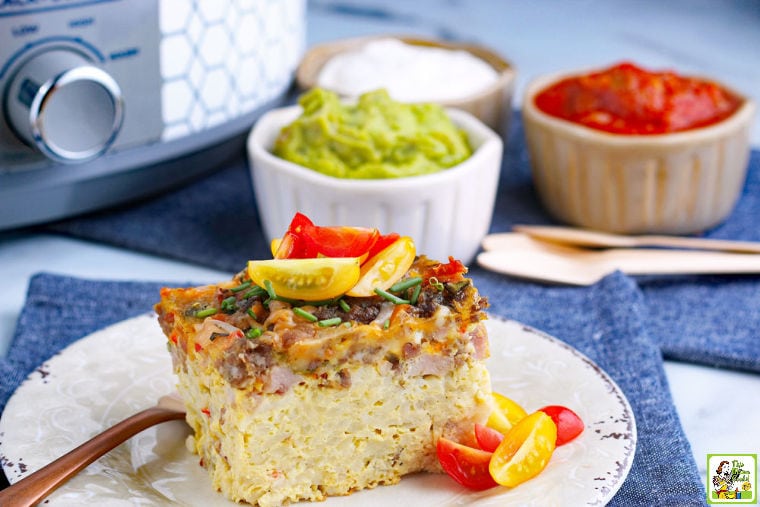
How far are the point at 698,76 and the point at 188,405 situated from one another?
1.91 m

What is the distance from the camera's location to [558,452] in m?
1.62

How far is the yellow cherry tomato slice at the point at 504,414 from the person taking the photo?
1.68m

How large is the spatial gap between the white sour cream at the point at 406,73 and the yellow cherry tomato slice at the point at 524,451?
149cm

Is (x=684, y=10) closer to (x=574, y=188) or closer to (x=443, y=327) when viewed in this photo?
(x=574, y=188)

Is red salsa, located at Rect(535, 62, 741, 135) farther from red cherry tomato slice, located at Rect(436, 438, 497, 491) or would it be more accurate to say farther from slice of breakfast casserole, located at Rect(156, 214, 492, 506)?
red cherry tomato slice, located at Rect(436, 438, 497, 491)

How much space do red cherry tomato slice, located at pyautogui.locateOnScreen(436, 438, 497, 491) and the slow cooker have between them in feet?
3.83

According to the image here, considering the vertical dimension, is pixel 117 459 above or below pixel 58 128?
below

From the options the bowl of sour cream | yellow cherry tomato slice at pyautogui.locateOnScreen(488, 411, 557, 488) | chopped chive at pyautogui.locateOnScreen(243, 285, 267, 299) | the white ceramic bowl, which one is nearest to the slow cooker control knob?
the white ceramic bowl

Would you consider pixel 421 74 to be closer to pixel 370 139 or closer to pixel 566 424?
pixel 370 139

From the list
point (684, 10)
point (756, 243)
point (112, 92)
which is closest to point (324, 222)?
point (112, 92)

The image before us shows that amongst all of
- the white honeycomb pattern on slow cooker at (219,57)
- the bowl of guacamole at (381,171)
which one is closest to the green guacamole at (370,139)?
the bowl of guacamole at (381,171)

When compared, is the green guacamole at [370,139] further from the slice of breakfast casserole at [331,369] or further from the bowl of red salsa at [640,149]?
the slice of breakfast casserole at [331,369]

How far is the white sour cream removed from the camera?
2.97 m

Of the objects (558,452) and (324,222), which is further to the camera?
(324,222)
